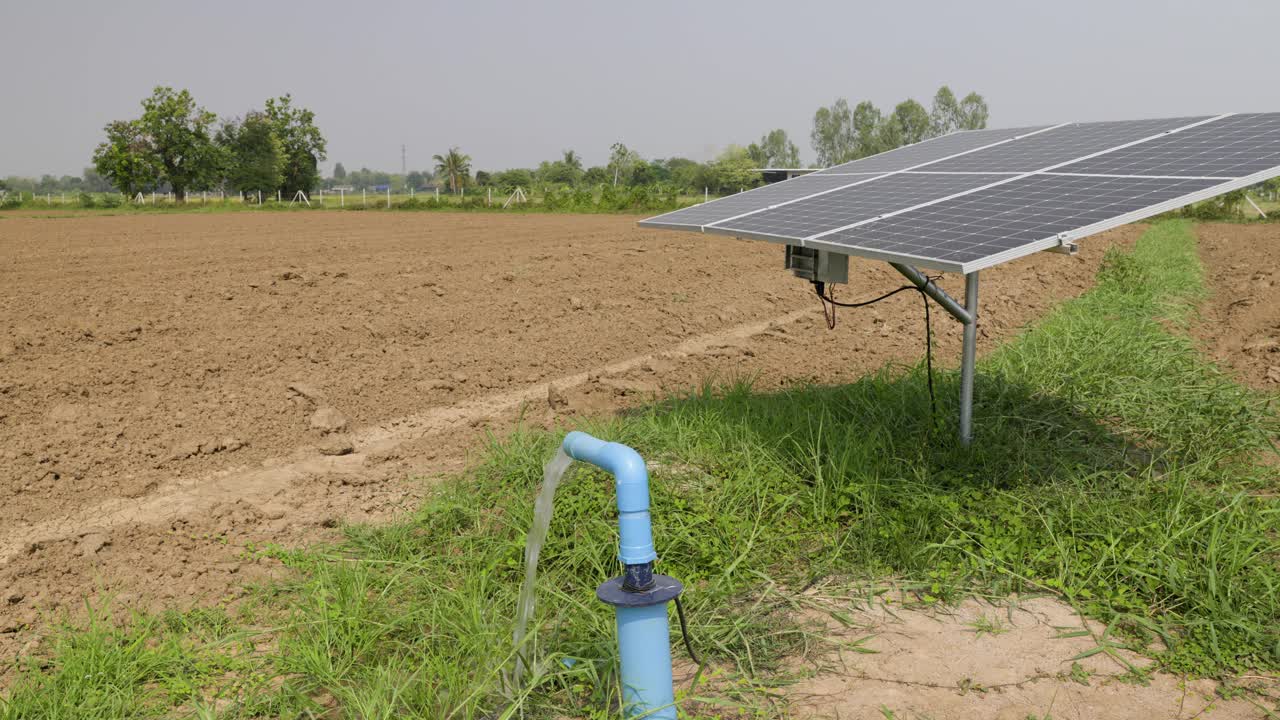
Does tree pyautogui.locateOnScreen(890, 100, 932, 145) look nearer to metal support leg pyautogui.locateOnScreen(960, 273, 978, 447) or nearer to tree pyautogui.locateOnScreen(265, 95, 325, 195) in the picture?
tree pyautogui.locateOnScreen(265, 95, 325, 195)

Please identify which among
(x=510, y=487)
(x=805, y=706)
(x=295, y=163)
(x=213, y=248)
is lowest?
(x=805, y=706)

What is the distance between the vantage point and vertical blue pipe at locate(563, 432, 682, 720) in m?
2.81

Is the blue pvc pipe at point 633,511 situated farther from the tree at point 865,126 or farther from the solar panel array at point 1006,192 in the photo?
the tree at point 865,126

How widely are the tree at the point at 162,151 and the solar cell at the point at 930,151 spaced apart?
6481 centimetres

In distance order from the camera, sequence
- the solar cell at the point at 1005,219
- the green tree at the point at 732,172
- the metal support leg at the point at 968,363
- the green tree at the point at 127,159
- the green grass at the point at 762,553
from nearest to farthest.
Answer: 1. the green grass at the point at 762,553
2. the solar cell at the point at 1005,219
3. the metal support leg at the point at 968,363
4. the green tree at the point at 127,159
5. the green tree at the point at 732,172

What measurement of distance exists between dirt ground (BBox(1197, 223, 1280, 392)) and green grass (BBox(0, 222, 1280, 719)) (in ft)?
5.96

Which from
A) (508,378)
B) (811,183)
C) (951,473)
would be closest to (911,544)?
(951,473)

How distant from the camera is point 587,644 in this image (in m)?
3.69

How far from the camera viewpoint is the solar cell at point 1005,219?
4078 millimetres

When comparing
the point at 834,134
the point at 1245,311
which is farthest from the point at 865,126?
the point at 1245,311

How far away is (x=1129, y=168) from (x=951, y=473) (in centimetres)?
202

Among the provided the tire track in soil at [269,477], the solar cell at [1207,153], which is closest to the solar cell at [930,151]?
the solar cell at [1207,153]

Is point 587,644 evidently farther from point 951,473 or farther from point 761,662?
point 951,473

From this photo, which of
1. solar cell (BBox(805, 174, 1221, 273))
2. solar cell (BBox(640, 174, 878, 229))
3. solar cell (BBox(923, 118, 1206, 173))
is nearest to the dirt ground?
solar cell (BBox(923, 118, 1206, 173))
